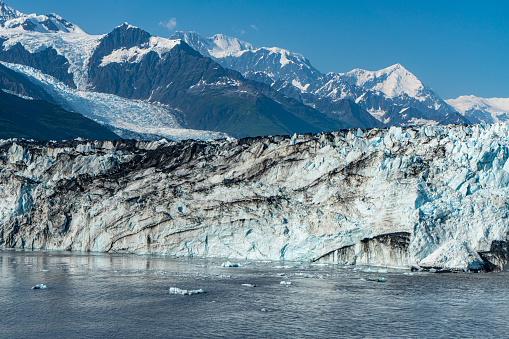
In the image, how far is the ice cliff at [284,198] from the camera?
4938cm

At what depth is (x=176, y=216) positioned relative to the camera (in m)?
60.8

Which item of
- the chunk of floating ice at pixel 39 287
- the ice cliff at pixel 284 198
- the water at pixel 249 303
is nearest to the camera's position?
the water at pixel 249 303

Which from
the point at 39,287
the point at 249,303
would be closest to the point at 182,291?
the point at 249,303

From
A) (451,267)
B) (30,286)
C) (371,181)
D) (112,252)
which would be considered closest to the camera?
(30,286)

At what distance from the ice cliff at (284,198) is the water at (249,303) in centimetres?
403

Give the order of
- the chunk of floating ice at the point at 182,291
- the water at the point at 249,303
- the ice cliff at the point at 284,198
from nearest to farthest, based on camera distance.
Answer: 1. the water at the point at 249,303
2. the chunk of floating ice at the point at 182,291
3. the ice cliff at the point at 284,198

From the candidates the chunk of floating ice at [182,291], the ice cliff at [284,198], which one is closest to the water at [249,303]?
the chunk of floating ice at [182,291]

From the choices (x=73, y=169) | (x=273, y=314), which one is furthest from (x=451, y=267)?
(x=73, y=169)

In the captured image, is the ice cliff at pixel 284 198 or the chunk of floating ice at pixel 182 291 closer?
the chunk of floating ice at pixel 182 291

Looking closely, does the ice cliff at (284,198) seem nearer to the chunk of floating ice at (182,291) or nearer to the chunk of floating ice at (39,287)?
the chunk of floating ice at (182,291)

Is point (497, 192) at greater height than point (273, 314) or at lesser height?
greater

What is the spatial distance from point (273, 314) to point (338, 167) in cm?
3023

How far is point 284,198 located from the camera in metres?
58.2

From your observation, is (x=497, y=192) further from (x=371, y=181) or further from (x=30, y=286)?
(x=30, y=286)
